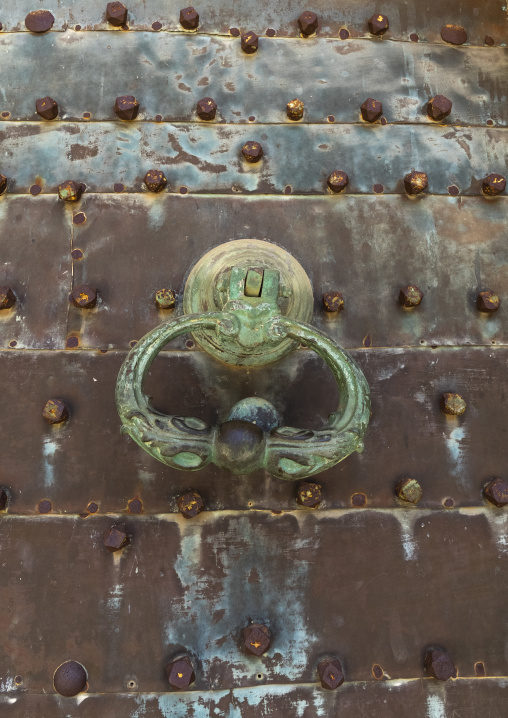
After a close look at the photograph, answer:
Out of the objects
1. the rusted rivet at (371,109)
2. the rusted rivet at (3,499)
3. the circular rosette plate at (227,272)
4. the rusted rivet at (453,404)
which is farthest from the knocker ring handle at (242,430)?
the rusted rivet at (371,109)

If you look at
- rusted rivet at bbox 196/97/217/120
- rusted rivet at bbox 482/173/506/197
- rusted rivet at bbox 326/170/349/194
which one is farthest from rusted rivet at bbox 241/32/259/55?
rusted rivet at bbox 482/173/506/197

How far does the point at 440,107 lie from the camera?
2.64m

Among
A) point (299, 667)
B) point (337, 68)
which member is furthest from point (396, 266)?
point (299, 667)

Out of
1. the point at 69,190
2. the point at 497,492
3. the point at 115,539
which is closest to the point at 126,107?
the point at 69,190

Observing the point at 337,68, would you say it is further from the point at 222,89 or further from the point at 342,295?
the point at 342,295

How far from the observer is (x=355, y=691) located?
84.7 inches

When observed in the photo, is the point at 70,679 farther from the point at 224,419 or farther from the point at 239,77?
the point at 239,77

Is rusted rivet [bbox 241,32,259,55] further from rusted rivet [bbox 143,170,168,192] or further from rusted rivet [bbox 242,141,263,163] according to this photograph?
rusted rivet [bbox 143,170,168,192]

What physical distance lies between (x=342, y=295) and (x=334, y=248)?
0.78 ft

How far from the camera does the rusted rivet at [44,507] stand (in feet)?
7.29

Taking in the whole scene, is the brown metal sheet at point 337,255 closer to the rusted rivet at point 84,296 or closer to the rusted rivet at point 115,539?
the rusted rivet at point 84,296

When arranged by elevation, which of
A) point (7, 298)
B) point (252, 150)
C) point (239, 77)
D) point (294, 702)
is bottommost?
point (294, 702)

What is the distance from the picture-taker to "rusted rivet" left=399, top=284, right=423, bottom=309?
2.41 metres

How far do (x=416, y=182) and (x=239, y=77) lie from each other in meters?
1.04
